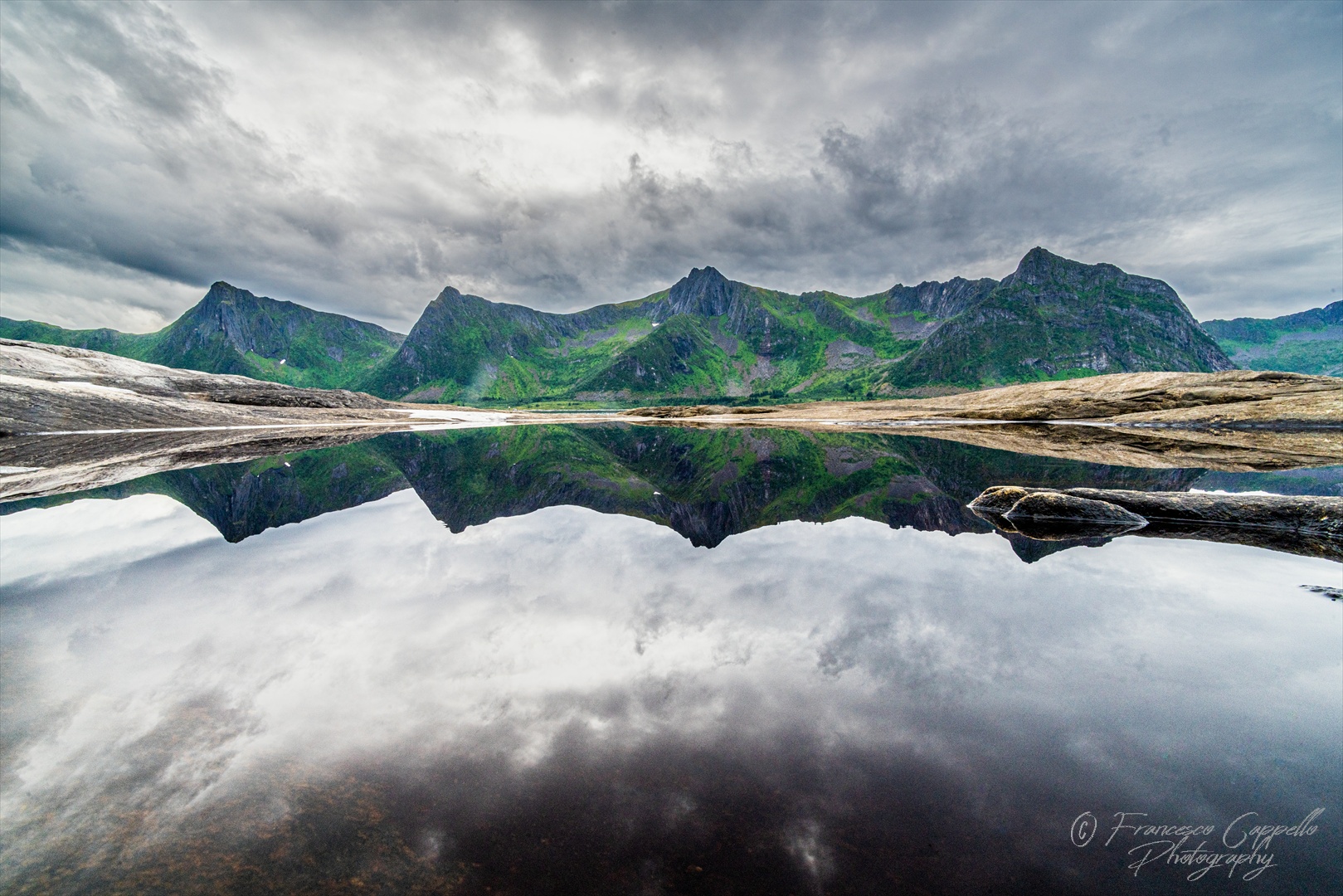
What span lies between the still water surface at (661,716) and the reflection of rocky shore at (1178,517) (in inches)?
80.3

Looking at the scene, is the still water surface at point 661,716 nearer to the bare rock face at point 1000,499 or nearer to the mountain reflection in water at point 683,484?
the mountain reflection in water at point 683,484

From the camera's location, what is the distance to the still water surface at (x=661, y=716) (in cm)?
598

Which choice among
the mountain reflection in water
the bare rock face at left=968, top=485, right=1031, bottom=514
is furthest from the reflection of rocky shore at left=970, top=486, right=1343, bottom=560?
the mountain reflection in water

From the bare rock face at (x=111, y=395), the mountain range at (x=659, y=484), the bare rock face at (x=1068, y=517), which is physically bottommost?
the mountain range at (x=659, y=484)

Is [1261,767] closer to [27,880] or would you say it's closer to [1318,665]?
[1318,665]

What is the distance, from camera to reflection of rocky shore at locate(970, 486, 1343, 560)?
20297mm

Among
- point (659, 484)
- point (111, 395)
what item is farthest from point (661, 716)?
point (111, 395)

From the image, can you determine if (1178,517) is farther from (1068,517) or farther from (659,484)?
(659,484)

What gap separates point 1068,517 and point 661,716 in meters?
23.3

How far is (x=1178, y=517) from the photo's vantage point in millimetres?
22531

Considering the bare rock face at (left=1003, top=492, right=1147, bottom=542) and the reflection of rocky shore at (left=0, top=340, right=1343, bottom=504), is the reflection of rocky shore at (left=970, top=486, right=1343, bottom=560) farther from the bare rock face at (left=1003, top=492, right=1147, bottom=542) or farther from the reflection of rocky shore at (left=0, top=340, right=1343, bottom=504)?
the reflection of rocky shore at (left=0, top=340, right=1343, bottom=504)

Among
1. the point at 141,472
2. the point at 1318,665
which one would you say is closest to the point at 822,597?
the point at 1318,665

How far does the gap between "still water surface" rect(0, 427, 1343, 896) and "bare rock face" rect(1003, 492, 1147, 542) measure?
6.56ft

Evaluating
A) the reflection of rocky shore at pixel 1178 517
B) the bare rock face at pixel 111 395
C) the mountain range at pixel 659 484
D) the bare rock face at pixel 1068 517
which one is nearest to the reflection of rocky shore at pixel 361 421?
the bare rock face at pixel 111 395
